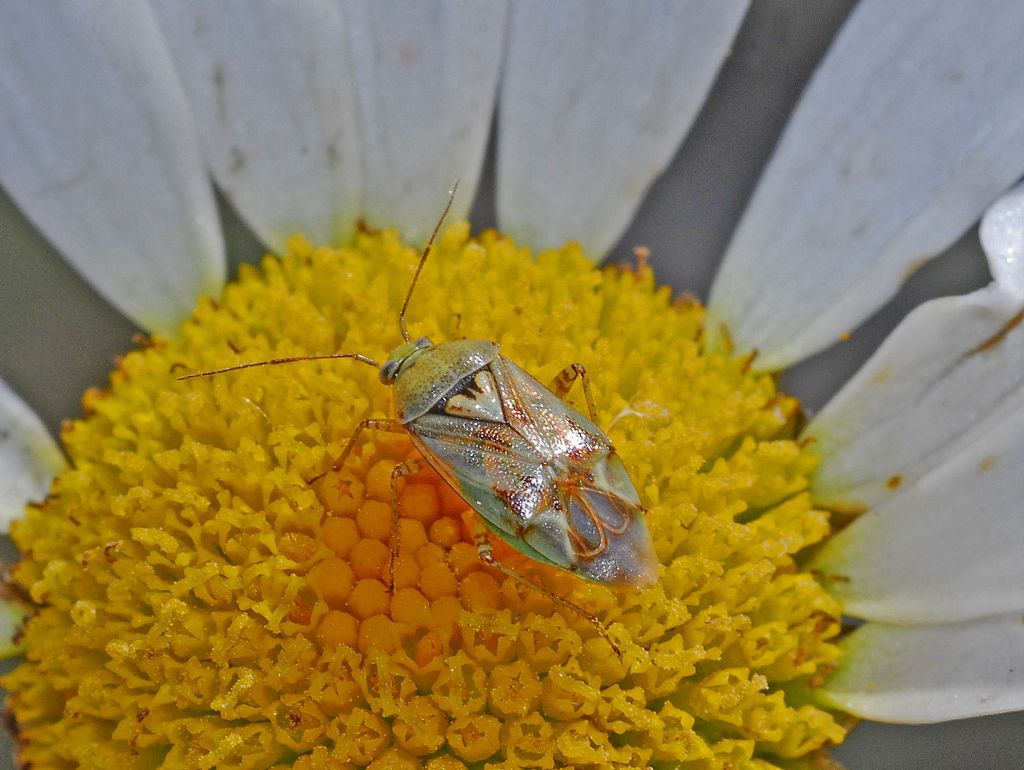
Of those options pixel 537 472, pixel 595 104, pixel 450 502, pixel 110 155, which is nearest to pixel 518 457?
pixel 537 472

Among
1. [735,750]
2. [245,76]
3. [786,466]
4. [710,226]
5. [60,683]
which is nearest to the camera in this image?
[735,750]

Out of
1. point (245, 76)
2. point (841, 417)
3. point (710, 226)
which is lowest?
point (841, 417)

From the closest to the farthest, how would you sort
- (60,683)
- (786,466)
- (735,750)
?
(735,750) → (60,683) → (786,466)

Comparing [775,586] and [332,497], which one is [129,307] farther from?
[775,586]

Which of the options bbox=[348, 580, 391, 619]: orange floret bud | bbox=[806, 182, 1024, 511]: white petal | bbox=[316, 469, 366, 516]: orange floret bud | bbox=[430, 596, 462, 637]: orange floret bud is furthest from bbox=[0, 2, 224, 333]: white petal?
bbox=[806, 182, 1024, 511]: white petal

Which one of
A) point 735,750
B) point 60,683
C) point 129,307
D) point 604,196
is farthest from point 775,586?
point 129,307

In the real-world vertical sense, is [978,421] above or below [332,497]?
below

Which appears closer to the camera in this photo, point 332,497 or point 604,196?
point 332,497

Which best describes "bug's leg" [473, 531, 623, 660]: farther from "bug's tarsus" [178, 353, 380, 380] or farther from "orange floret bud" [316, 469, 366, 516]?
"bug's tarsus" [178, 353, 380, 380]
